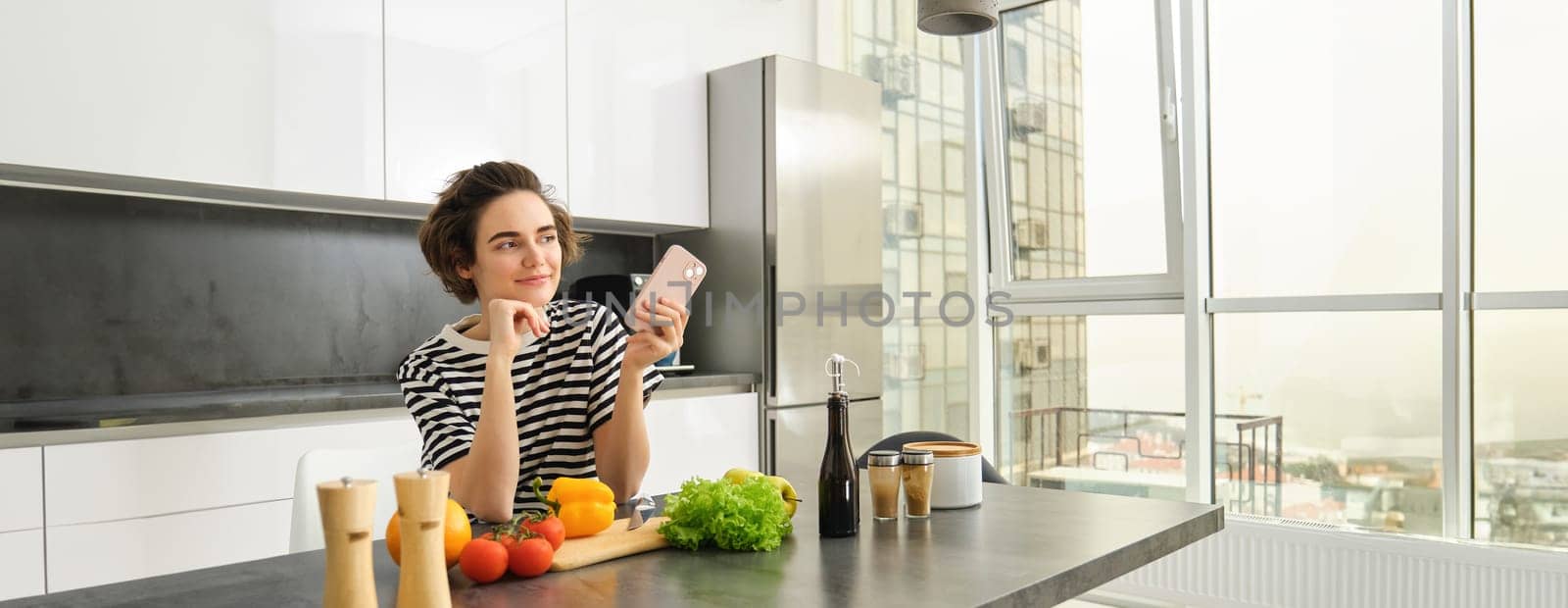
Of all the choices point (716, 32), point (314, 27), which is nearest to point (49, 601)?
point (314, 27)

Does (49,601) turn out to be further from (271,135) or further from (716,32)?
(716,32)

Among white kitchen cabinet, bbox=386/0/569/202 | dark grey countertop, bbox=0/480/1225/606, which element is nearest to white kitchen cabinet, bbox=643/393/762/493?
white kitchen cabinet, bbox=386/0/569/202

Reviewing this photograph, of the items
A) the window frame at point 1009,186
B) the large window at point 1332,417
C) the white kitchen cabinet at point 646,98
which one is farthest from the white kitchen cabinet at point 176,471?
the large window at point 1332,417

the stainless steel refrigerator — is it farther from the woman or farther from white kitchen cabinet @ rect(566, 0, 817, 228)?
the woman

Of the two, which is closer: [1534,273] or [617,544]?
[617,544]

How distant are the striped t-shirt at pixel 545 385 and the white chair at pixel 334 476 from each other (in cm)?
8

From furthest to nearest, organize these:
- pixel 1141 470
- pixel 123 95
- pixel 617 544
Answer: pixel 1141 470 → pixel 123 95 → pixel 617 544

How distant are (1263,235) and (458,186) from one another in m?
2.69

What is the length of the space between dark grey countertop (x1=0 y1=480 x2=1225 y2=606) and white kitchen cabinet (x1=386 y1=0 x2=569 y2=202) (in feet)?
6.28

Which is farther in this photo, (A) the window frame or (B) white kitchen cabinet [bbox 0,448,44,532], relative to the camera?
(A) the window frame

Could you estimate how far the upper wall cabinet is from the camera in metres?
2.43

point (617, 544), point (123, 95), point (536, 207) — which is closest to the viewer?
point (617, 544)

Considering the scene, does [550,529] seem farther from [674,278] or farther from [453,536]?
[674,278]

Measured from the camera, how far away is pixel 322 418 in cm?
266
